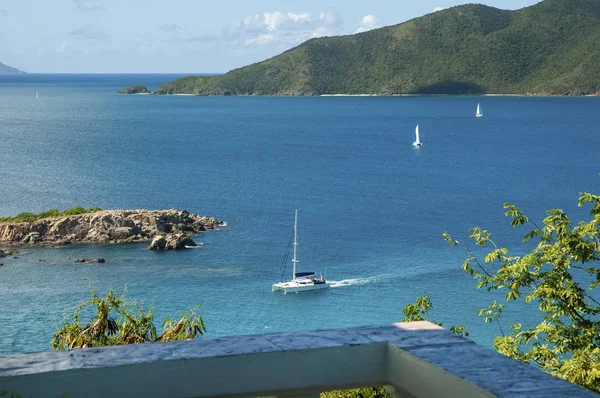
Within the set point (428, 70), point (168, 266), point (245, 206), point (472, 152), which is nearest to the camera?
point (168, 266)

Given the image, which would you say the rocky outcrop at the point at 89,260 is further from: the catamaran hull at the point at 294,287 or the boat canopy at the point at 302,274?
the boat canopy at the point at 302,274

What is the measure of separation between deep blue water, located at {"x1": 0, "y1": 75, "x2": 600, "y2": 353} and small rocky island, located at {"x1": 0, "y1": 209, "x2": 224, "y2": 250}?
42.2 inches

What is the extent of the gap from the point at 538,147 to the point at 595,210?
67.2 metres

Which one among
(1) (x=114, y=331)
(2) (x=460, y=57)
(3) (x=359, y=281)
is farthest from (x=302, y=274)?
(2) (x=460, y=57)

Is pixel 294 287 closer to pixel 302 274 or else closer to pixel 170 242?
pixel 302 274

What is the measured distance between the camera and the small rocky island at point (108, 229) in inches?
1406

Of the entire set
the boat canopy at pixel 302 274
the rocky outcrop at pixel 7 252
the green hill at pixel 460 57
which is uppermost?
the green hill at pixel 460 57

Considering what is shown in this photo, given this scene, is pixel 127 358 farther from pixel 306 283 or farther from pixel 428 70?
pixel 428 70

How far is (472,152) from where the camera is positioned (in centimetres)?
6844

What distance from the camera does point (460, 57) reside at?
438 ft

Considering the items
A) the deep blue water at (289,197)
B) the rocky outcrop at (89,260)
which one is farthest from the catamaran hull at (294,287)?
the rocky outcrop at (89,260)

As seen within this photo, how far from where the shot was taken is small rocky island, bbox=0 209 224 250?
1406 inches

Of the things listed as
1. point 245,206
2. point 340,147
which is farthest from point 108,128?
point 245,206

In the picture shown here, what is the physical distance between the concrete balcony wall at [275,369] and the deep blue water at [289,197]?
72.2 ft
